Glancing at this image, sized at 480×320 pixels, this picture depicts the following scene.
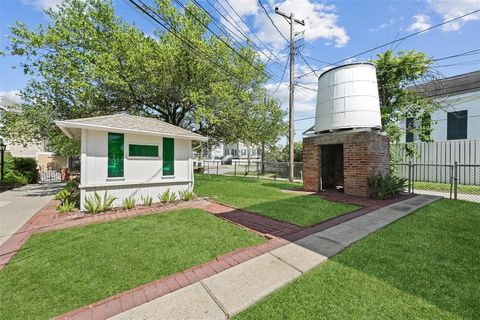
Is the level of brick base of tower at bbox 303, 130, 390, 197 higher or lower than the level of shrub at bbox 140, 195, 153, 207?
higher

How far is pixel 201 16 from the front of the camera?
12.1 metres

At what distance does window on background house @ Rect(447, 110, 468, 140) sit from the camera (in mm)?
15344

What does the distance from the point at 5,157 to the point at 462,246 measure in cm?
2110

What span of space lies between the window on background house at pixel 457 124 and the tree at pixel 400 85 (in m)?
4.43

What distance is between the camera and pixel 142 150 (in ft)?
24.6

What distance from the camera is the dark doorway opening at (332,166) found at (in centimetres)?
1030

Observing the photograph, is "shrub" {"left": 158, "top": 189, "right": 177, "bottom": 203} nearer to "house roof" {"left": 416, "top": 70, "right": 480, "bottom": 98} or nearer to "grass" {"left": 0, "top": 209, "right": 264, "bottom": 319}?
"grass" {"left": 0, "top": 209, "right": 264, "bottom": 319}

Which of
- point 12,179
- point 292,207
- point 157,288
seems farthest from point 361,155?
point 12,179

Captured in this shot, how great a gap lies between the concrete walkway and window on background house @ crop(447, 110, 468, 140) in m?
17.4

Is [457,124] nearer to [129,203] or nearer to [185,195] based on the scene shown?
[185,195]

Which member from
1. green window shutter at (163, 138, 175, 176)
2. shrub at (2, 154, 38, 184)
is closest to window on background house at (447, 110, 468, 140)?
green window shutter at (163, 138, 175, 176)

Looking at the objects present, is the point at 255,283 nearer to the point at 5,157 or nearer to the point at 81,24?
the point at 81,24

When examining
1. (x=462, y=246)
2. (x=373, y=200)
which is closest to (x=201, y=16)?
(x=373, y=200)

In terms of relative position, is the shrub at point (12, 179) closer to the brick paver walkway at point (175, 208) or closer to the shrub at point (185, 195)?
the brick paver walkway at point (175, 208)
